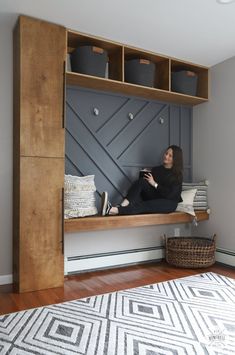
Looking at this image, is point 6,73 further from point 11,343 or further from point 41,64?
point 11,343

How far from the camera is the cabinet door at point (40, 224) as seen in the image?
2.56 m

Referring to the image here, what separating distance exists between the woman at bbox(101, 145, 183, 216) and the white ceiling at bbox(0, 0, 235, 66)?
3.90 feet

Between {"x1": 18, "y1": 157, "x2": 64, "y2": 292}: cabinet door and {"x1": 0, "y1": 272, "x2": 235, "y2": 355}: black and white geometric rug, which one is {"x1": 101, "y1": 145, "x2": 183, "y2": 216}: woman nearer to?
{"x1": 18, "y1": 157, "x2": 64, "y2": 292}: cabinet door

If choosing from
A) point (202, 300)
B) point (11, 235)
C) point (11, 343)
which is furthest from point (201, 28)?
point (11, 343)

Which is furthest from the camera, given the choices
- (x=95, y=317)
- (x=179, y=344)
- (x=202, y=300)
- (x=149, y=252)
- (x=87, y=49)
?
(x=149, y=252)

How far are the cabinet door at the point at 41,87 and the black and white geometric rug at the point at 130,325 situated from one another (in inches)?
51.6

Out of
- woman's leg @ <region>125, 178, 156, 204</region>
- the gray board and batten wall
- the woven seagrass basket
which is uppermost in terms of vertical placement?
the gray board and batten wall

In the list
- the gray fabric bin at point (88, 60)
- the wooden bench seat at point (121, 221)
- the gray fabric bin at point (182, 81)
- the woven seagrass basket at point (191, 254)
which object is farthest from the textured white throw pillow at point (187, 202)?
the gray fabric bin at point (88, 60)

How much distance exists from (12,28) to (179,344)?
2900 millimetres

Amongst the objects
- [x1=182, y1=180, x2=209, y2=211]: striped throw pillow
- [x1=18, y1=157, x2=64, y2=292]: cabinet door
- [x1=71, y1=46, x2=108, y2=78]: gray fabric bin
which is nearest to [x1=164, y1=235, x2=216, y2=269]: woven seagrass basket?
[x1=182, y1=180, x2=209, y2=211]: striped throw pillow

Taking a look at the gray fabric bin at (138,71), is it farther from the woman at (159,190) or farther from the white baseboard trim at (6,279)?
the white baseboard trim at (6,279)

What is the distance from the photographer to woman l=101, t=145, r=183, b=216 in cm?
327

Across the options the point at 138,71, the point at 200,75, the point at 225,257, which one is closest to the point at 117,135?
the point at 138,71

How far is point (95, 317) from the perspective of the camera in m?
2.09
